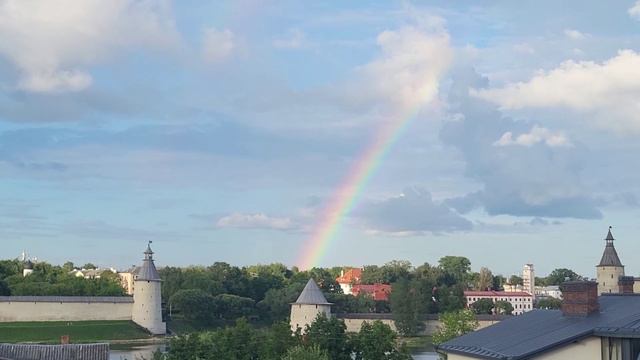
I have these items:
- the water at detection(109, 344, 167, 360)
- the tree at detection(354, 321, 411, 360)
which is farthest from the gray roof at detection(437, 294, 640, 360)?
the water at detection(109, 344, 167, 360)

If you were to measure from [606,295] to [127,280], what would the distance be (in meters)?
128

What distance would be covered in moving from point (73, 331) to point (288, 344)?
1948 inches

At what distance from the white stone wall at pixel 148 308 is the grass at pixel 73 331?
760mm

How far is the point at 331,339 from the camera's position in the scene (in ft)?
82.7

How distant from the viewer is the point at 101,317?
253 feet

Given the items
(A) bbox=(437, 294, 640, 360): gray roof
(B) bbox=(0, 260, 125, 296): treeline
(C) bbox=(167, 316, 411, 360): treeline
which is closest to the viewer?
(A) bbox=(437, 294, 640, 360): gray roof

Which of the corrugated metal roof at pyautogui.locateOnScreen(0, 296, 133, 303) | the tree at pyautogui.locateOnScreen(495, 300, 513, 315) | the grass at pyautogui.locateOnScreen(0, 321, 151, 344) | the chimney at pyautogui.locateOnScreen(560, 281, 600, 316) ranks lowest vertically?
the grass at pyautogui.locateOnScreen(0, 321, 151, 344)

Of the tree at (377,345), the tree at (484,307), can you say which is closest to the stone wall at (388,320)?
the tree at (484,307)

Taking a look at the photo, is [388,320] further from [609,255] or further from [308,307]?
[308,307]

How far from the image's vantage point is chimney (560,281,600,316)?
15.6m

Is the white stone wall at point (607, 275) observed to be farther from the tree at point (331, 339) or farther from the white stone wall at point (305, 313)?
the tree at point (331, 339)

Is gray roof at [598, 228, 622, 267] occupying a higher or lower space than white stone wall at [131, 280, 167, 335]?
higher

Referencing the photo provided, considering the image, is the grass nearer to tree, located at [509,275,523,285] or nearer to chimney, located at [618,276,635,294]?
chimney, located at [618,276,635,294]

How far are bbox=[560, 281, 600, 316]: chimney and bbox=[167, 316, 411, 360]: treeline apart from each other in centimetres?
910
